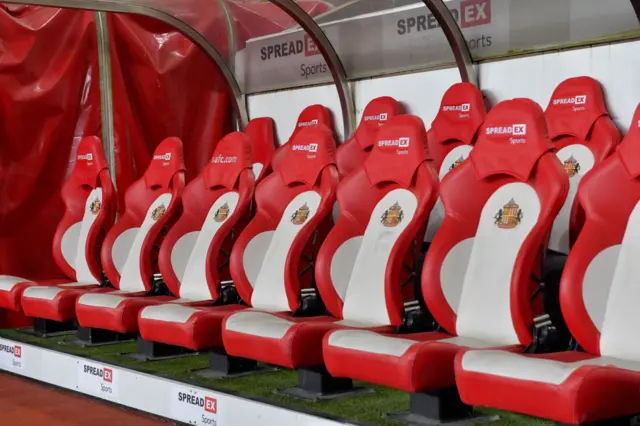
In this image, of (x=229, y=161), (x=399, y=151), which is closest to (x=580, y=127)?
(x=399, y=151)

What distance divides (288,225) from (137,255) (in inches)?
45.4

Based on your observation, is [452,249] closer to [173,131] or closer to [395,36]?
[395,36]

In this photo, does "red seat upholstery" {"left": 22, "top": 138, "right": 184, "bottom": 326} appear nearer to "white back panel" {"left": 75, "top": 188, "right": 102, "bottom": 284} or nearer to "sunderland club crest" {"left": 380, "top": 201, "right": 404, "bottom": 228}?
"white back panel" {"left": 75, "top": 188, "right": 102, "bottom": 284}

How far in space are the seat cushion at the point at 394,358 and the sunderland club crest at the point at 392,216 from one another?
708mm

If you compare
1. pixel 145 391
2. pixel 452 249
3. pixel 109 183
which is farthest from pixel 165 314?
pixel 109 183

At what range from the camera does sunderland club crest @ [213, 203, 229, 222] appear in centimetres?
498

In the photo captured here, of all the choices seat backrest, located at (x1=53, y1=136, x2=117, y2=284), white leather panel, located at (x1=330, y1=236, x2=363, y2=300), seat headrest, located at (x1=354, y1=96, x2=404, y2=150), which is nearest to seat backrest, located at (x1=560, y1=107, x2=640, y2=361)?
white leather panel, located at (x1=330, y1=236, x2=363, y2=300)

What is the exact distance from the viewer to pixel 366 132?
17.4 feet

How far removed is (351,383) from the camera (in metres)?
3.94

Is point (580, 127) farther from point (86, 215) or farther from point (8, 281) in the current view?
point (8, 281)

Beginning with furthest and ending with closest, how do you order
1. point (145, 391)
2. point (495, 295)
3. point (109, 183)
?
1. point (109, 183)
2. point (145, 391)
3. point (495, 295)

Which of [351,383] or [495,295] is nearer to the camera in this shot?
[495,295]

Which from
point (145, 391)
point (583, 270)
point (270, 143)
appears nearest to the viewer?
point (583, 270)

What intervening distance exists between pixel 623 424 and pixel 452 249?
105 cm
